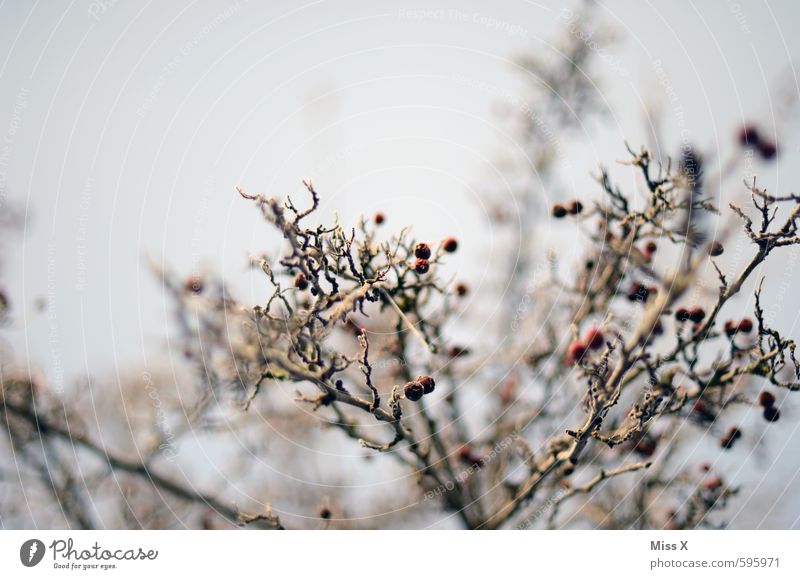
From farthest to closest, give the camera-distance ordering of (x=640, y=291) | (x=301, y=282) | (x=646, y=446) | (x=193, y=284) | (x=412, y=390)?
(x=193, y=284)
(x=646, y=446)
(x=640, y=291)
(x=301, y=282)
(x=412, y=390)

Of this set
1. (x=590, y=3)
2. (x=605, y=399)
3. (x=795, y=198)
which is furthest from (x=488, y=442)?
(x=590, y=3)

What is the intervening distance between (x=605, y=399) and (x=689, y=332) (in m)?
1.08

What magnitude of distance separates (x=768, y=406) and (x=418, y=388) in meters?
2.76

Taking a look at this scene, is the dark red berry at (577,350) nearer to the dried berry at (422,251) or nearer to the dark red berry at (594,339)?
the dark red berry at (594,339)

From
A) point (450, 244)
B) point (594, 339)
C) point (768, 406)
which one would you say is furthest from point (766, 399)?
point (450, 244)

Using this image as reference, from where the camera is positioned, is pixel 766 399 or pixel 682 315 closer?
pixel 682 315

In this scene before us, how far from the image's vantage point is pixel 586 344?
4.73 metres

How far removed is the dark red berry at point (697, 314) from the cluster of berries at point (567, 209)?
3.81ft

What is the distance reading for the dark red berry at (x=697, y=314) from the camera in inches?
170

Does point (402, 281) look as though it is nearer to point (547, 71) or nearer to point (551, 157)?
point (551, 157)

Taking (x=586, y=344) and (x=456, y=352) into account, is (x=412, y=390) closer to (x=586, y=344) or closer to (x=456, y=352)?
(x=456, y=352)

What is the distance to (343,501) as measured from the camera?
7.10m

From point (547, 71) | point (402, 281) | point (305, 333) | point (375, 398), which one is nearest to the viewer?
point (375, 398)

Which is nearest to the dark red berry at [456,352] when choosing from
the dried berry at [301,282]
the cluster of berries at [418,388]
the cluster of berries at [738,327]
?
the cluster of berries at [418,388]
